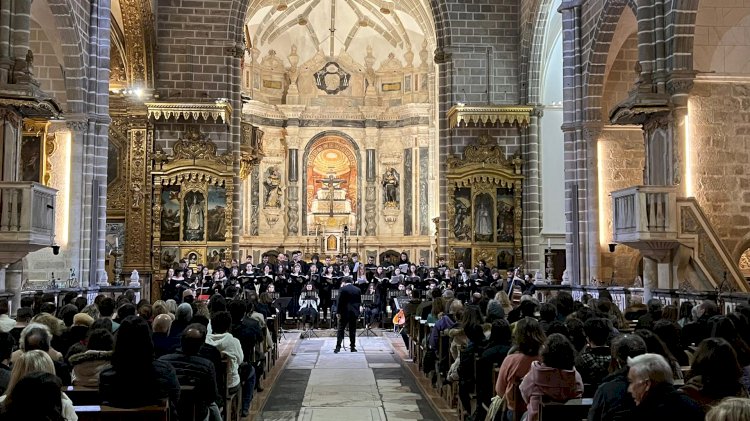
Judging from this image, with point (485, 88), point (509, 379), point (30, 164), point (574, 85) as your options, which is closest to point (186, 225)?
point (30, 164)

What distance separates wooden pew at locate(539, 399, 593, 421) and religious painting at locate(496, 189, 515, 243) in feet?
63.0

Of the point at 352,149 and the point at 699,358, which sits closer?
the point at 699,358

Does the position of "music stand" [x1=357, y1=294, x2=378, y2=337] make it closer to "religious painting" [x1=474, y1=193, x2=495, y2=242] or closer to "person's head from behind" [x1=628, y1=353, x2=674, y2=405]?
"religious painting" [x1=474, y1=193, x2=495, y2=242]

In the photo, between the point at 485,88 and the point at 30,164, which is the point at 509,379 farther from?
the point at 485,88

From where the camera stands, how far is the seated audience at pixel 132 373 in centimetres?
487

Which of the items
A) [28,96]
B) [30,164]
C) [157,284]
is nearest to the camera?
[28,96]

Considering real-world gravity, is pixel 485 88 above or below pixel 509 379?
above

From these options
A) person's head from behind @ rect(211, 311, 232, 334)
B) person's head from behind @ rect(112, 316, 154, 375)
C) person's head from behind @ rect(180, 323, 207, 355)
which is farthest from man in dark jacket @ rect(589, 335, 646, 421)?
person's head from behind @ rect(211, 311, 232, 334)

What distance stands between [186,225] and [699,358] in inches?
810

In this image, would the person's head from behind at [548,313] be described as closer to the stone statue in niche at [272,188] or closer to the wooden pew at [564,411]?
the wooden pew at [564,411]

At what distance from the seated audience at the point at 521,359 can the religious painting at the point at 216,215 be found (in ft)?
60.1

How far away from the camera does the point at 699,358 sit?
3.96m

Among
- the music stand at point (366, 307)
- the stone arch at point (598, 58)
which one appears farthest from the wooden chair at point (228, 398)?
the stone arch at point (598, 58)

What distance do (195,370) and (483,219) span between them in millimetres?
18668
